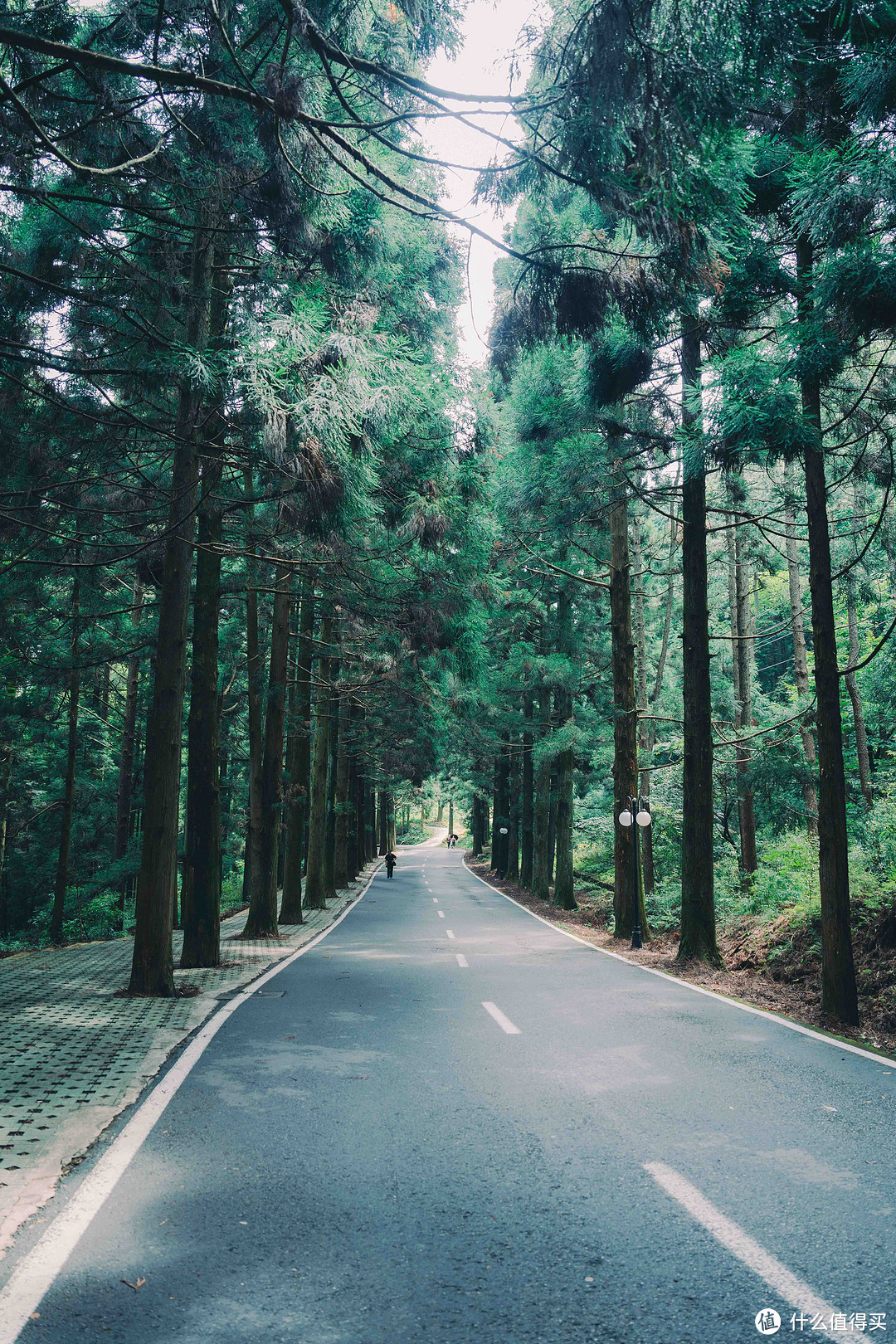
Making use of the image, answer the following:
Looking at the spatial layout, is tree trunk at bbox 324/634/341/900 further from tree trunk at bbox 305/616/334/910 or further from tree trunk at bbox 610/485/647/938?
tree trunk at bbox 610/485/647/938

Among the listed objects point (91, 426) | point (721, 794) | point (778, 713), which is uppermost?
point (91, 426)

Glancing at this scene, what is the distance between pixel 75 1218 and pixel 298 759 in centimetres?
1789

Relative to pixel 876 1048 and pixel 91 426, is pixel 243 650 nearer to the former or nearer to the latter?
pixel 91 426

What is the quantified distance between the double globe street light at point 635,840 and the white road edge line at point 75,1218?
423 inches

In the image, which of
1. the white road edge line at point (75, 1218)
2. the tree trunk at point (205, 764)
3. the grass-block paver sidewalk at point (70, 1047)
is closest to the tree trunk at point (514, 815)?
the grass-block paver sidewalk at point (70, 1047)

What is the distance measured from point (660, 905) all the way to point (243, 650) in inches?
538

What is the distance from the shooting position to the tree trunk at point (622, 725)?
17391 millimetres

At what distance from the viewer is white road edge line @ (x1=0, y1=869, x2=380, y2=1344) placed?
3.11 metres

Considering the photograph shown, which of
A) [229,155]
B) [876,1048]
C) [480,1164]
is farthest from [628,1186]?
[229,155]

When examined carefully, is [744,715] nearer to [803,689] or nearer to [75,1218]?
[803,689]

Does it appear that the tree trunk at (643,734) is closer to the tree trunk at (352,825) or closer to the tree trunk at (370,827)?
the tree trunk at (352,825)

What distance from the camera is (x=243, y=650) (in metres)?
23.8

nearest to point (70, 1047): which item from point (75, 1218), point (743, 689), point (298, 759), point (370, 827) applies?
point (75, 1218)

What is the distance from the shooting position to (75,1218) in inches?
153
